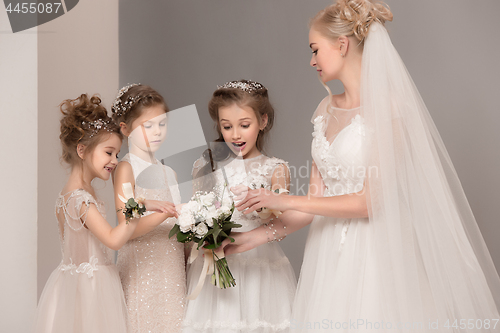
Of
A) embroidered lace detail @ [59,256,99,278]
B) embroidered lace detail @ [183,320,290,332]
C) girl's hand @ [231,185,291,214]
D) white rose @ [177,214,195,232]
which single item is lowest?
embroidered lace detail @ [183,320,290,332]

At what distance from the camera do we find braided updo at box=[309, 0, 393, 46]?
217 centimetres

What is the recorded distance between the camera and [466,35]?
333cm

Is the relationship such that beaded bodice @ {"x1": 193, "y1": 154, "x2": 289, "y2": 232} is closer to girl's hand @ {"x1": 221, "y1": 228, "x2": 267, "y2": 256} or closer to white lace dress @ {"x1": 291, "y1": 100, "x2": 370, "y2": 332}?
girl's hand @ {"x1": 221, "y1": 228, "x2": 267, "y2": 256}

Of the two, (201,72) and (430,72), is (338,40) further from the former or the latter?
(201,72)

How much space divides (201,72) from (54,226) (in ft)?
6.75

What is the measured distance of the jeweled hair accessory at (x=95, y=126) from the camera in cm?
257

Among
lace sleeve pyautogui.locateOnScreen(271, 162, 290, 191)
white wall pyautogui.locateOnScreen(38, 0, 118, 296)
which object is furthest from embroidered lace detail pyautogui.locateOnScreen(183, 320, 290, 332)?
white wall pyautogui.locateOnScreen(38, 0, 118, 296)

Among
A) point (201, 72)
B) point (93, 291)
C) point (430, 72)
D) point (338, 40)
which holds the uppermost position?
point (201, 72)

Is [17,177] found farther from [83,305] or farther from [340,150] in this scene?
[340,150]

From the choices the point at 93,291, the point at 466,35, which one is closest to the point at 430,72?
the point at 466,35

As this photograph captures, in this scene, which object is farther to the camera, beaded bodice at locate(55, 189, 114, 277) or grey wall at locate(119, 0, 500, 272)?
grey wall at locate(119, 0, 500, 272)

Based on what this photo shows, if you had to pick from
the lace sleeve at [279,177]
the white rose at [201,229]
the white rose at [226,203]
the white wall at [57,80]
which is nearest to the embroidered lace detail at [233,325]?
the white rose at [201,229]

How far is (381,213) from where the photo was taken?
200 cm

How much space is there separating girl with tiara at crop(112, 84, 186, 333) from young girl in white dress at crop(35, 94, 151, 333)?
0.08 metres
